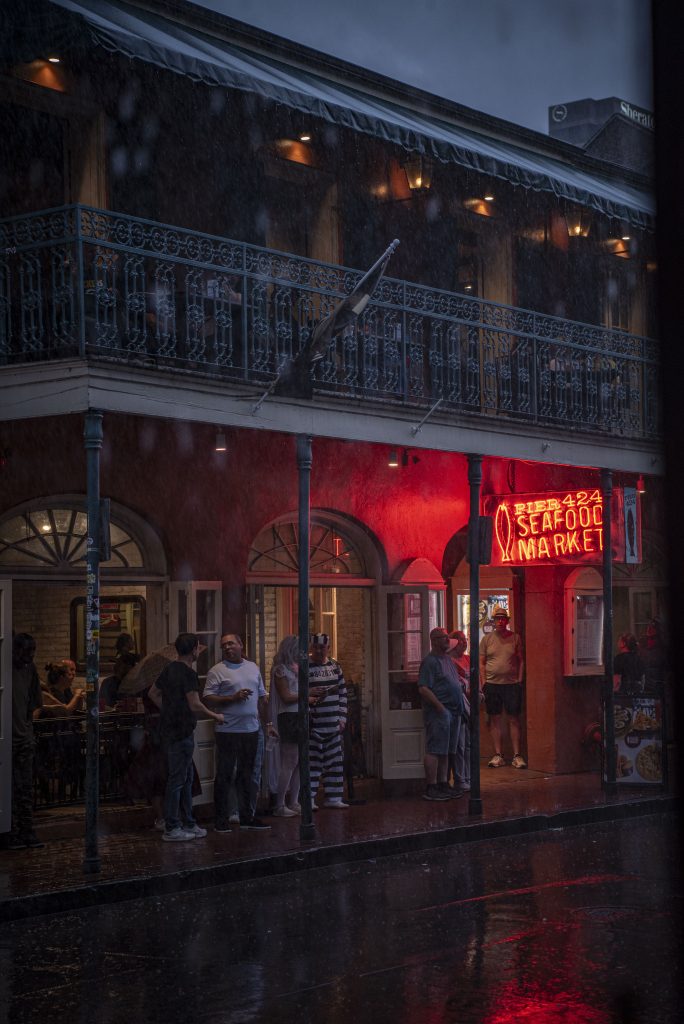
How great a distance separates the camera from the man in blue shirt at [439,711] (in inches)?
543

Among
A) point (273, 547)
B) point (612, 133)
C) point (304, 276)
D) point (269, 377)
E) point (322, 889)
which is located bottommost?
point (322, 889)

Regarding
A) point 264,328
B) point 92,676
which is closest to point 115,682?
point 92,676

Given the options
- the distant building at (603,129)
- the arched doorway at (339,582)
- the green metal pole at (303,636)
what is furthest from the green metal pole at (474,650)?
the distant building at (603,129)

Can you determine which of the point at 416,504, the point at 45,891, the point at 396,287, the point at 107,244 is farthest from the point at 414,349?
the point at 45,891

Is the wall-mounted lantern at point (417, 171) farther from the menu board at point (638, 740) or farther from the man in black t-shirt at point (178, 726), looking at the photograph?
the man in black t-shirt at point (178, 726)

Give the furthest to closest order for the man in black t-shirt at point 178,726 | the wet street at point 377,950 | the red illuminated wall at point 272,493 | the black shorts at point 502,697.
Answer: the black shorts at point 502,697 → the red illuminated wall at point 272,493 → the man in black t-shirt at point 178,726 → the wet street at point 377,950

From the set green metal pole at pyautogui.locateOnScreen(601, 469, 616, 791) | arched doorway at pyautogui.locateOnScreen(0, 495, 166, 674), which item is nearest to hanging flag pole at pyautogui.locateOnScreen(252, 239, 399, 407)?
arched doorway at pyautogui.locateOnScreen(0, 495, 166, 674)

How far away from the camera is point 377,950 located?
7.39m

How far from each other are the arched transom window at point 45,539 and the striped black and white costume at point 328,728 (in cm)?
237

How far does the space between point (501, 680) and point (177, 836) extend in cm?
617

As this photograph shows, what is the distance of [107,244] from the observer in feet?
33.1

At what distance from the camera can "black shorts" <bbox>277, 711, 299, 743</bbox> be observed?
12375 millimetres

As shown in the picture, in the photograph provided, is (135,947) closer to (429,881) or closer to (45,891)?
(45,891)

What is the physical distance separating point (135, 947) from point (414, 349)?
8328 millimetres
